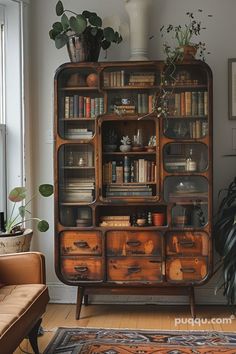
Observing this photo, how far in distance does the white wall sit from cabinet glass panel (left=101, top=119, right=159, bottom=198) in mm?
579

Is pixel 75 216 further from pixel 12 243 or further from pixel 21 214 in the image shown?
pixel 12 243

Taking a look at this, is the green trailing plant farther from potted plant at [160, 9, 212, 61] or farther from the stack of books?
potted plant at [160, 9, 212, 61]

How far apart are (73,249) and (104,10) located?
74.1 inches

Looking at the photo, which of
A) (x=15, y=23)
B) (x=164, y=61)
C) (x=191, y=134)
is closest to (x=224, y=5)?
(x=164, y=61)

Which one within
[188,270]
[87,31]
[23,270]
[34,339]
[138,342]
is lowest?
[138,342]

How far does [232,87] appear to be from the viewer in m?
3.91

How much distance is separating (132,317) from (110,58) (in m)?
2.01

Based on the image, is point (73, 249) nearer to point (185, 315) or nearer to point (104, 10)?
point (185, 315)

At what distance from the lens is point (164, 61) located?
3.62 metres

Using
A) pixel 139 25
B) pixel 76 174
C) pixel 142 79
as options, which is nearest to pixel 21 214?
pixel 76 174

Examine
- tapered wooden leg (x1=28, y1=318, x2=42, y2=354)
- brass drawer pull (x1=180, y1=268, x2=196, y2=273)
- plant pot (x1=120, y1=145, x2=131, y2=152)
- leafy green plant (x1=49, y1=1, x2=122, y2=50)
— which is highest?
leafy green plant (x1=49, y1=1, x2=122, y2=50)

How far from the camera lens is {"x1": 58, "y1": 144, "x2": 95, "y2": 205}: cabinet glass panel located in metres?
3.73

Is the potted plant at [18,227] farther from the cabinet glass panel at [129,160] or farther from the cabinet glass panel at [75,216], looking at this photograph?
the cabinet glass panel at [129,160]

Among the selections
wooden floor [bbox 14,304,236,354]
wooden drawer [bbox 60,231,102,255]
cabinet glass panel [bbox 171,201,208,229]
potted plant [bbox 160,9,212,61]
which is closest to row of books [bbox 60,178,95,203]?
wooden drawer [bbox 60,231,102,255]
